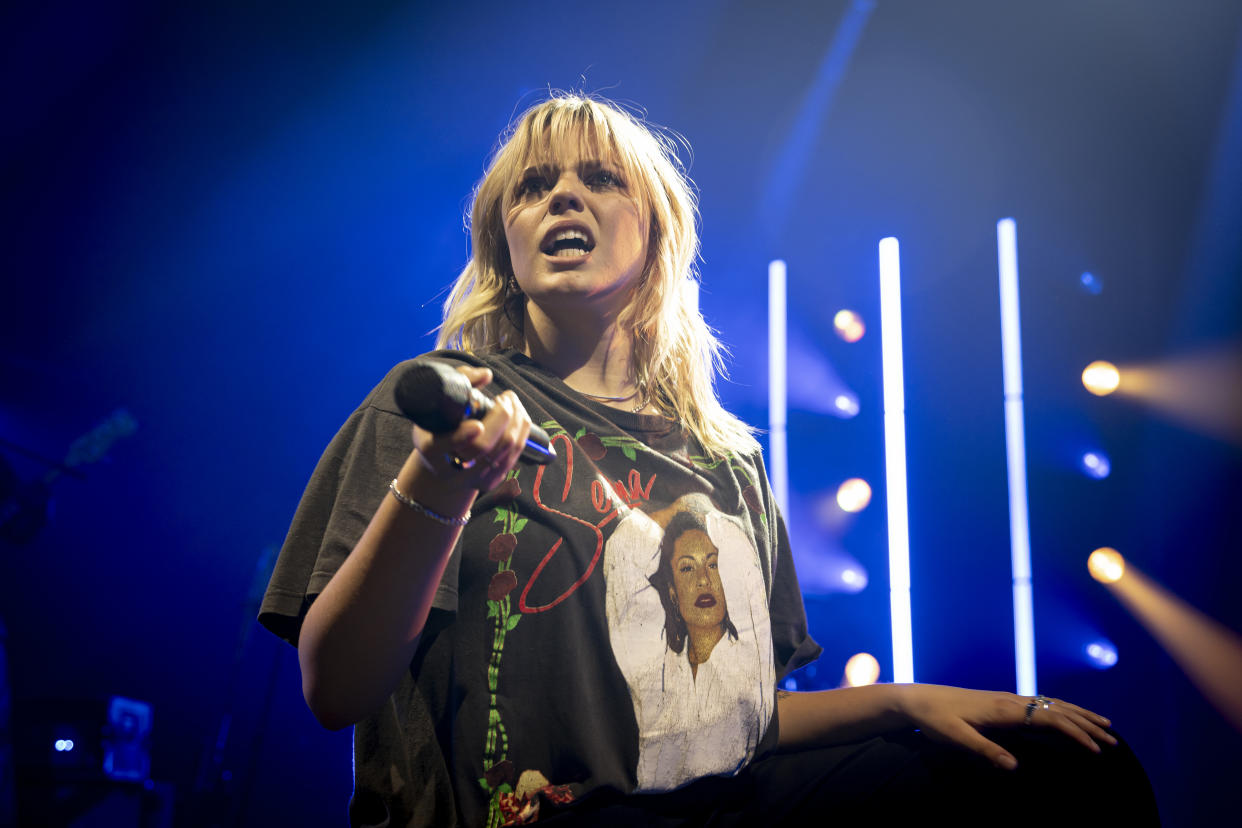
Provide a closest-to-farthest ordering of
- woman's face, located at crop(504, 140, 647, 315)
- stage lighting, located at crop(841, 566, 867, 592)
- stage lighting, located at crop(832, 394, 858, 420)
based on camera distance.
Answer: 1. woman's face, located at crop(504, 140, 647, 315)
2. stage lighting, located at crop(841, 566, 867, 592)
3. stage lighting, located at crop(832, 394, 858, 420)

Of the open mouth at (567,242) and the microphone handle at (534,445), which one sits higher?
the open mouth at (567,242)

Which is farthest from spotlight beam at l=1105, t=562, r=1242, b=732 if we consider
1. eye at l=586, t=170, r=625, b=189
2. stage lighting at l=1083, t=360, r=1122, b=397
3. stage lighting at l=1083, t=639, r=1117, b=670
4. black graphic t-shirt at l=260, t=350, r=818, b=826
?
eye at l=586, t=170, r=625, b=189

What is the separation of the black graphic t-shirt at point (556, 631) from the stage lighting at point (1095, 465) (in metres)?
3.12

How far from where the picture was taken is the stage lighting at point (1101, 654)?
3359mm

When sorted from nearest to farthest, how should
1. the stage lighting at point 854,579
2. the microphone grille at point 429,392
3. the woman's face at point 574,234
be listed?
the microphone grille at point 429,392 → the woman's face at point 574,234 → the stage lighting at point 854,579

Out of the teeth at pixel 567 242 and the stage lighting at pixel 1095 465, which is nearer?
the teeth at pixel 567 242

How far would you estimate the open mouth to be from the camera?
3.88ft

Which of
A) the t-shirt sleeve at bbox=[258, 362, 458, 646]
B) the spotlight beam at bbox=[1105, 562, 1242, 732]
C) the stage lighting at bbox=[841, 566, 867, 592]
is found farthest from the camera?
the stage lighting at bbox=[841, 566, 867, 592]

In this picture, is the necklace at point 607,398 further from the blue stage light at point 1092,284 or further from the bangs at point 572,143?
the blue stage light at point 1092,284

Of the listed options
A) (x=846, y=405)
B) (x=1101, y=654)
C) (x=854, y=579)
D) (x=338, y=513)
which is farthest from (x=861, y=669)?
(x=338, y=513)

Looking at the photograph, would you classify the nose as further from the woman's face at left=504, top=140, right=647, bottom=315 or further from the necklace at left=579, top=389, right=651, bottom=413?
the necklace at left=579, top=389, right=651, bottom=413

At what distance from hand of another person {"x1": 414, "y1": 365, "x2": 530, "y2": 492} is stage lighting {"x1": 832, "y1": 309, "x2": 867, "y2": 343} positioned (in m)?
3.80

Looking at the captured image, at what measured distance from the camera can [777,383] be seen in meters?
4.29

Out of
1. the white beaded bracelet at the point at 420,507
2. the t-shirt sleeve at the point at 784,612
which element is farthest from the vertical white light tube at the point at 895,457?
the white beaded bracelet at the point at 420,507
